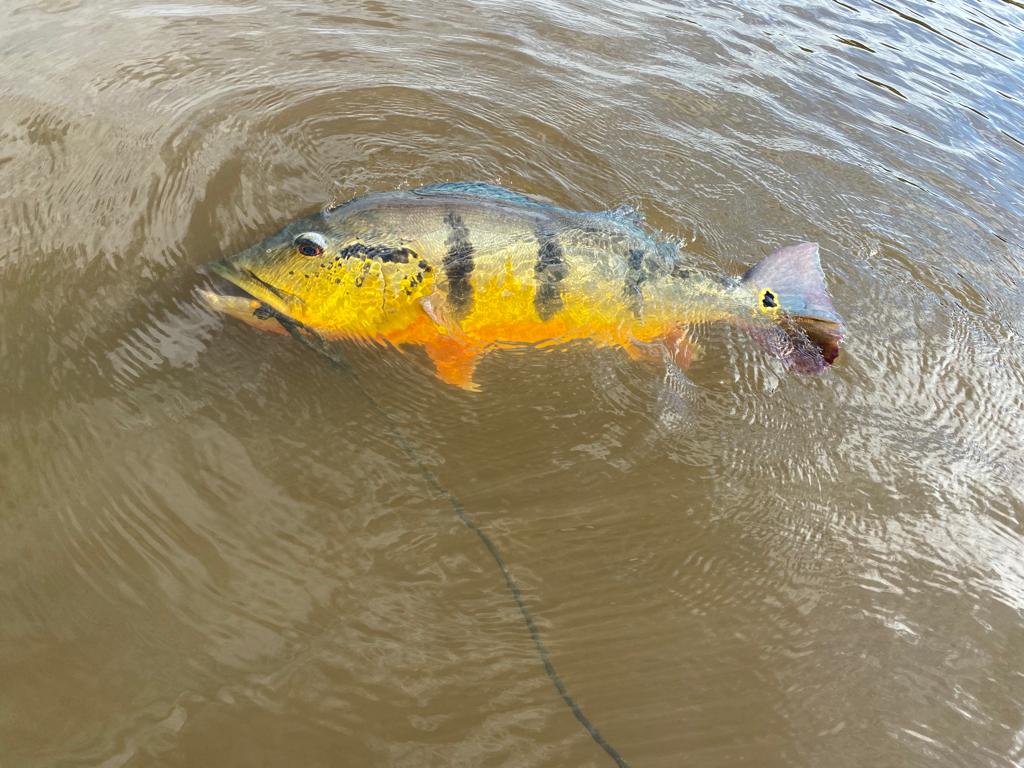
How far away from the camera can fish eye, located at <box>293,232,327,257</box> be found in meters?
3.32

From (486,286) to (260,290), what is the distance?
1128 millimetres

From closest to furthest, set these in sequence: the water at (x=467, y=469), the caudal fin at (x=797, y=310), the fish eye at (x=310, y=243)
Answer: the water at (x=467, y=469) < the fish eye at (x=310, y=243) < the caudal fin at (x=797, y=310)

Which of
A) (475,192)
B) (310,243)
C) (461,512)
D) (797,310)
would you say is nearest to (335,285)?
(310,243)

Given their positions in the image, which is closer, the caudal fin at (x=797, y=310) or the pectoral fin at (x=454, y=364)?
the pectoral fin at (x=454, y=364)

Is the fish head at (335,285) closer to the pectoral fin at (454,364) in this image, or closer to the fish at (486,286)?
the fish at (486,286)

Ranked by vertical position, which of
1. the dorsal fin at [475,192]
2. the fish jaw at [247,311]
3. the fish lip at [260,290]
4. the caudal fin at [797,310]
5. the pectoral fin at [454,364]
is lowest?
the pectoral fin at [454,364]

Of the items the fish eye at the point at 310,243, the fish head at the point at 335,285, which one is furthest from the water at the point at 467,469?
the fish eye at the point at 310,243

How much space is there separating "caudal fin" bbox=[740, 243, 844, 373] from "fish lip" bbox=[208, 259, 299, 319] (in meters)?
2.39

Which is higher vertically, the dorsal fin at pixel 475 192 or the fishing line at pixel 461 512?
the dorsal fin at pixel 475 192

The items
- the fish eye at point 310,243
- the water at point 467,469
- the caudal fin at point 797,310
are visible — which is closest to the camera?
the water at point 467,469

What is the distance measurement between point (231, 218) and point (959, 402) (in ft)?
14.1

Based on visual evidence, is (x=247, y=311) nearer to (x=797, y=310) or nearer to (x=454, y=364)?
(x=454, y=364)

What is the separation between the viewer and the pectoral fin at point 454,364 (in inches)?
133

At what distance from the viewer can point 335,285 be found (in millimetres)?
3352
